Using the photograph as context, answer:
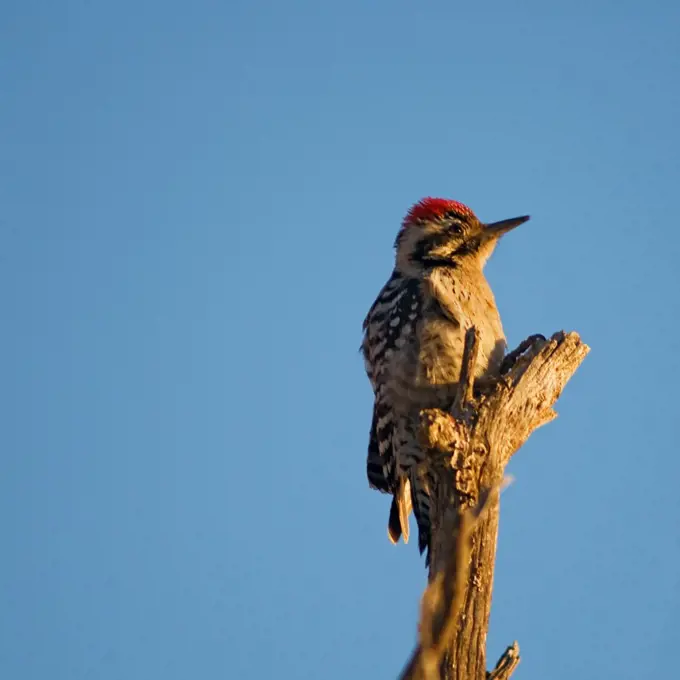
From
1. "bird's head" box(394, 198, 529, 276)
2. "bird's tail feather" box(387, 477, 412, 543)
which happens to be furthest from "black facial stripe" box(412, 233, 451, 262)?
"bird's tail feather" box(387, 477, 412, 543)

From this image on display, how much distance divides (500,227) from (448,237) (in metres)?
0.41

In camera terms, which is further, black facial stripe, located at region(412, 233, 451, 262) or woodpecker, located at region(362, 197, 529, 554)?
black facial stripe, located at region(412, 233, 451, 262)

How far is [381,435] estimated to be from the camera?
672 cm

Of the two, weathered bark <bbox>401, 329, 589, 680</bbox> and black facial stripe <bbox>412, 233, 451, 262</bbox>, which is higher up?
black facial stripe <bbox>412, 233, 451, 262</bbox>

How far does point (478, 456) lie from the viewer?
495cm

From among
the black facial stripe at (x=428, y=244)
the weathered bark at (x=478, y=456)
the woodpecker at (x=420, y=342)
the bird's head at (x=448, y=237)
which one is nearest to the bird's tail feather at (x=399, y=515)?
the woodpecker at (x=420, y=342)

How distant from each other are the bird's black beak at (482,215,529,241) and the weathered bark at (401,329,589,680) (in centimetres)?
178

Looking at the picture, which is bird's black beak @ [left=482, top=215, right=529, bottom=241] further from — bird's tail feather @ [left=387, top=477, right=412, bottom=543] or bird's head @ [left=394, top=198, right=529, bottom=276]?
bird's tail feather @ [left=387, top=477, right=412, bottom=543]

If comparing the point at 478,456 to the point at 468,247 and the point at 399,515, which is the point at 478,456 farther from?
the point at 468,247

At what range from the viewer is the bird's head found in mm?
7266

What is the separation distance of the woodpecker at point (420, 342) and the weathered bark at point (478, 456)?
2.35 feet

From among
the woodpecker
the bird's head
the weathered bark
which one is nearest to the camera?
the weathered bark

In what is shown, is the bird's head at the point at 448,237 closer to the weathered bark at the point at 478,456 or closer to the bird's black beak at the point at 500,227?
the bird's black beak at the point at 500,227

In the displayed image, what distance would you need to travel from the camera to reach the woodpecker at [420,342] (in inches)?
252
